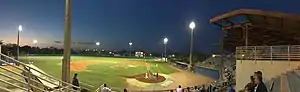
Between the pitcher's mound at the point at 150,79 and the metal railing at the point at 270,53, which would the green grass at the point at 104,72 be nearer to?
the pitcher's mound at the point at 150,79

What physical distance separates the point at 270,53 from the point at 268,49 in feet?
2.61

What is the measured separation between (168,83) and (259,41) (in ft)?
39.7

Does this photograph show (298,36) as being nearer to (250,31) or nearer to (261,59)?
(250,31)

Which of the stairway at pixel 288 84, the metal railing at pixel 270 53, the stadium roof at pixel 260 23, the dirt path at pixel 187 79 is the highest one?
the stadium roof at pixel 260 23

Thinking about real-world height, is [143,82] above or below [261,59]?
below

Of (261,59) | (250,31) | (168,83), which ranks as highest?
(250,31)

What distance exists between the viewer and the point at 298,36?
34.8m

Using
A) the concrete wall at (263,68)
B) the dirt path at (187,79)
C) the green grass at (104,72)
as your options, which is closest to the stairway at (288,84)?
the concrete wall at (263,68)

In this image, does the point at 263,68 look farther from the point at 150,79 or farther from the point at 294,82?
the point at 150,79

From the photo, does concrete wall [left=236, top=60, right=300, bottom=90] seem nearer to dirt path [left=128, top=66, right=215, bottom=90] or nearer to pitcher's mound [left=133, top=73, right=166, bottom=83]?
dirt path [left=128, top=66, right=215, bottom=90]

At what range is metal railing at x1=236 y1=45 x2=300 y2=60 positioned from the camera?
74.2 ft

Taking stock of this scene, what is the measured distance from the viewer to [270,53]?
24.0 metres

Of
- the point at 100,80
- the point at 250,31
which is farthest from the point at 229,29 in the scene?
the point at 100,80

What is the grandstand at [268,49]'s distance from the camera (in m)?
18.3
